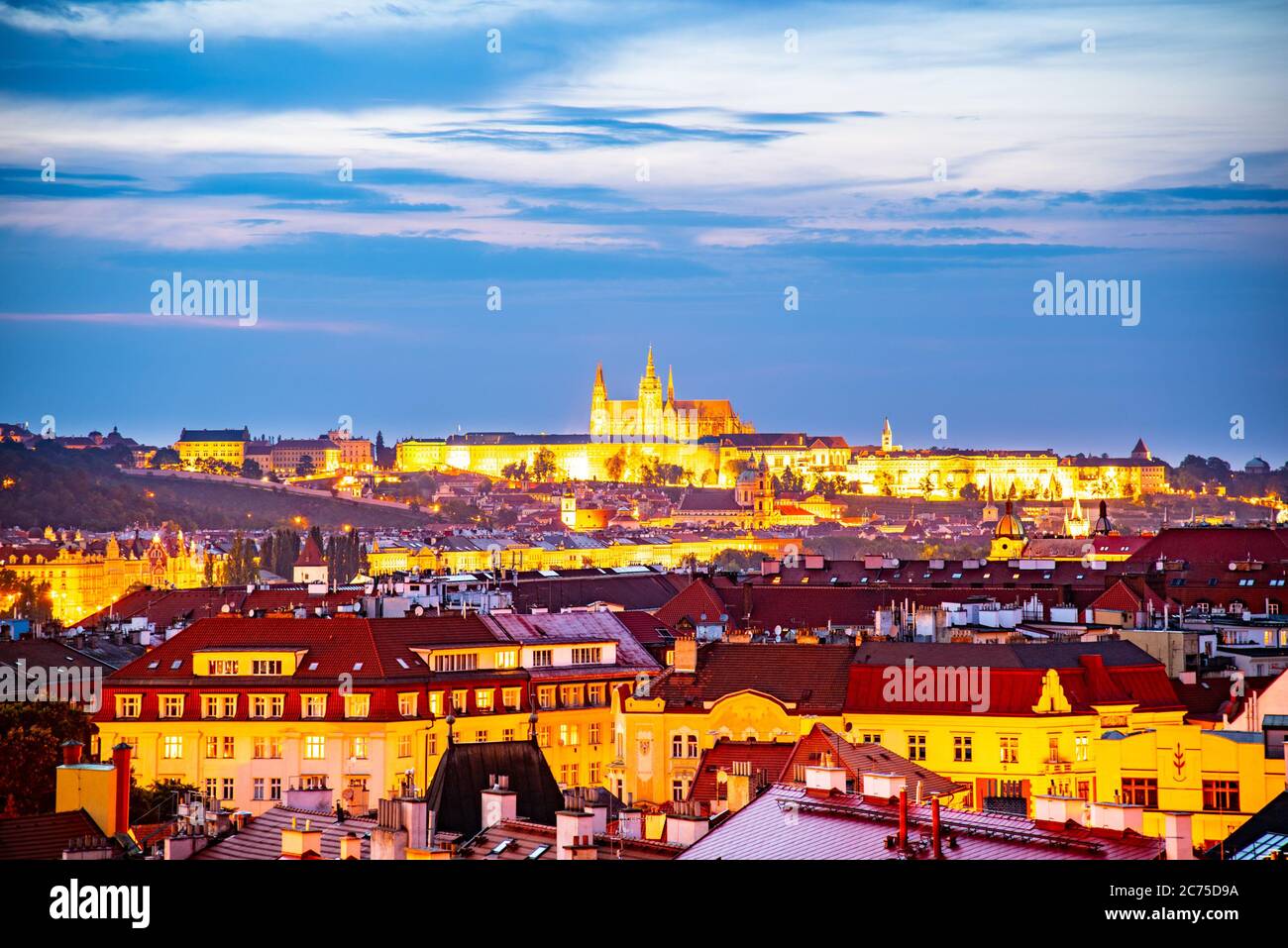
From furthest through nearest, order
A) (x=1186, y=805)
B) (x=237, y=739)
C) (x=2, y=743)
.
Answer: (x=237, y=739) → (x=2, y=743) → (x=1186, y=805)

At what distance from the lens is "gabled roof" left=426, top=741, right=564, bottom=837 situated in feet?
83.0

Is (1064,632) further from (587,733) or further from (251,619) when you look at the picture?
(251,619)

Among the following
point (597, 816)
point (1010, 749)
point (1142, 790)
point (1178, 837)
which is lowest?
point (1142, 790)

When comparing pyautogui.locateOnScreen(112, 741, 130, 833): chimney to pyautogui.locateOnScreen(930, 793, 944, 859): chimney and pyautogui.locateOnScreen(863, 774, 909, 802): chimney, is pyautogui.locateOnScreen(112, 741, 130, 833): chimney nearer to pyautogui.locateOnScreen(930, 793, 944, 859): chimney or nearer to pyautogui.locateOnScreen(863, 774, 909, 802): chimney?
pyautogui.locateOnScreen(863, 774, 909, 802): chimney

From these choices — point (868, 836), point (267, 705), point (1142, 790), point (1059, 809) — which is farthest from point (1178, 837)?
point (267, 705)

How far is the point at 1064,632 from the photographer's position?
40531 millimetres

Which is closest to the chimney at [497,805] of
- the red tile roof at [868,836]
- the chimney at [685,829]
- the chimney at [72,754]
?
the chimney at [685,829]

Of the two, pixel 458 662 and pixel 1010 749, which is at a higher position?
pixel 458 662

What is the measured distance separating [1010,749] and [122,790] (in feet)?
43.5

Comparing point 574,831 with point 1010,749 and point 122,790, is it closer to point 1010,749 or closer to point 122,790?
point 122,790

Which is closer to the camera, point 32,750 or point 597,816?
point 597,816

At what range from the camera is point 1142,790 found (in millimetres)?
29453

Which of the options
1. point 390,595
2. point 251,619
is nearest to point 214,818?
point 251,619
